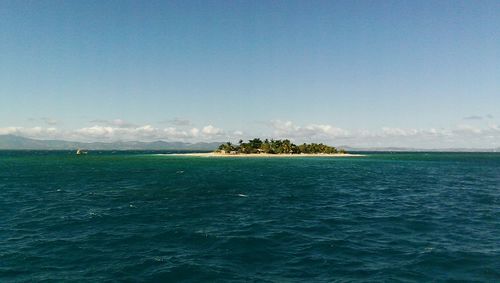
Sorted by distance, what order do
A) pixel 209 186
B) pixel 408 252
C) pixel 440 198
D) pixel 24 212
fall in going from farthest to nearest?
pixel 209 186 → pixel 440 198 → pixel 24 212 → pixel 408 252

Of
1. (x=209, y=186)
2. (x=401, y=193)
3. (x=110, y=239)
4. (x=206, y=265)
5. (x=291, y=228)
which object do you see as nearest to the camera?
(x=206, y=265)

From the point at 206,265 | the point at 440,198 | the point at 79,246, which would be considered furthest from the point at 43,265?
the point at 440,198

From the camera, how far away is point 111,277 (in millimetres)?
23531

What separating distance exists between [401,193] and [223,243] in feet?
154

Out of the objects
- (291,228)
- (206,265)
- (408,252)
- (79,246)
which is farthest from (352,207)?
(79,246)

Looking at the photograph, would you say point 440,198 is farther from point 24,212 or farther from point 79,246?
point 24,212

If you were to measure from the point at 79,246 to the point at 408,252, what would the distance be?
28365 millimetres

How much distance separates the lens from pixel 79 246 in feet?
102

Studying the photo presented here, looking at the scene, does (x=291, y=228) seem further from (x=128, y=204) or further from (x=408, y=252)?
(x=128, y=204)

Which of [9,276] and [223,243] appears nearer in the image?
[9,276]

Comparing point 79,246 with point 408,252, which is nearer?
point 408,252

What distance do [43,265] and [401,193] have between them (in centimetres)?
5993

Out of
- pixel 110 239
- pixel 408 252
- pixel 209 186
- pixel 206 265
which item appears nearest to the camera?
pixel 206 265

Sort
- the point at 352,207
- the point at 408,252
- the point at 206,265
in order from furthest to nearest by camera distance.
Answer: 1. the point at 352,207
2. the point at 408,252
3. the point at 206,265
